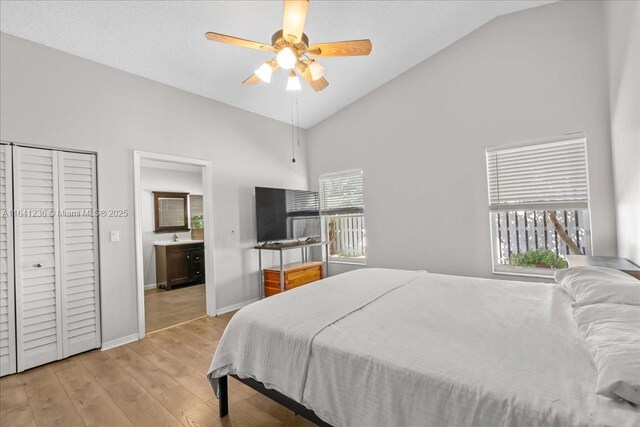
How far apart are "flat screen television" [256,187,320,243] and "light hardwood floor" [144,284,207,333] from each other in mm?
1306

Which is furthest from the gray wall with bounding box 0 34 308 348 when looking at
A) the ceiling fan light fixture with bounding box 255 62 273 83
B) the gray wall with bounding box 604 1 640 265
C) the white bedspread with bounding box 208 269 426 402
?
the gray wall with bounding box 604 1 640 265

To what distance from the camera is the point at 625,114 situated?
7.24 ft

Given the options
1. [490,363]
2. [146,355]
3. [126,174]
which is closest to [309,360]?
[490,363]

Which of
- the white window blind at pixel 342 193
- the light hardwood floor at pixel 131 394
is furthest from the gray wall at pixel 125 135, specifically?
the white window blind at pixel 342 193

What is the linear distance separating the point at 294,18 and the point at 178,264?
4.65 m

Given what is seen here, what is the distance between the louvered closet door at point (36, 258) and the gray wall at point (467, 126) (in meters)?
3.52

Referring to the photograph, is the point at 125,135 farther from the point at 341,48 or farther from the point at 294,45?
the point at 341,48

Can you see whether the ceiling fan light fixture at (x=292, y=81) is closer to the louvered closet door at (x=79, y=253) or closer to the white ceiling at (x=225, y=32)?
the white ceiling at (x=225, y=32)

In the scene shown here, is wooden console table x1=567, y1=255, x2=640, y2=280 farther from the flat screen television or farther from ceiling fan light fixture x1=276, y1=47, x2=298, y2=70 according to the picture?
the flat screen television

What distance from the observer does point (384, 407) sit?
1111 mm

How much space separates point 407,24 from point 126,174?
3.35 meters

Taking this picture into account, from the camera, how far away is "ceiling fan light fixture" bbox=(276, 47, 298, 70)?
203cm

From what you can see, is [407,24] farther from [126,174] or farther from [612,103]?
[126,174]

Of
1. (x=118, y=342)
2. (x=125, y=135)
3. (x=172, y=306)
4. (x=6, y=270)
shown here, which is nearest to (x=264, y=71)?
(x=125, y=135)
